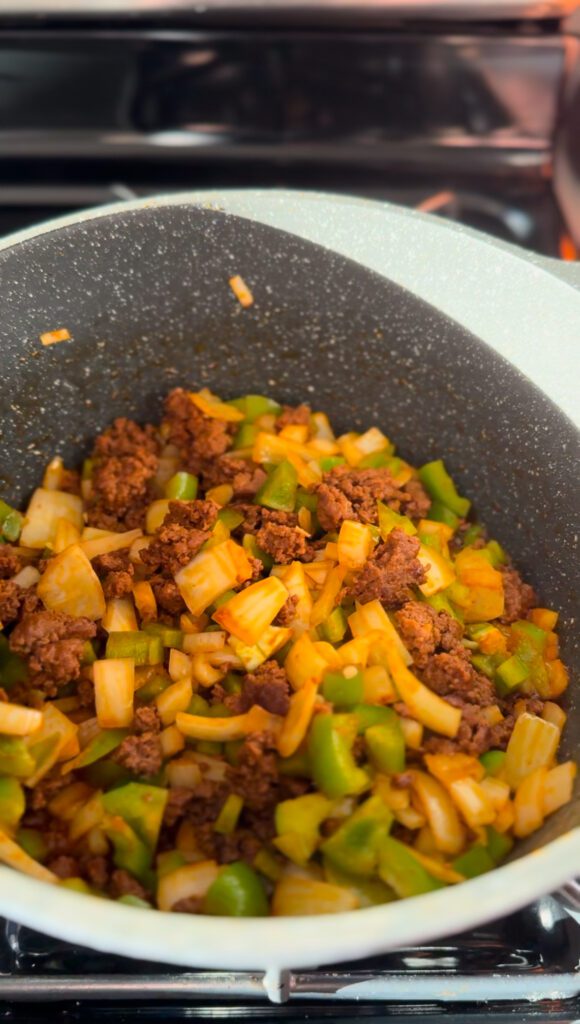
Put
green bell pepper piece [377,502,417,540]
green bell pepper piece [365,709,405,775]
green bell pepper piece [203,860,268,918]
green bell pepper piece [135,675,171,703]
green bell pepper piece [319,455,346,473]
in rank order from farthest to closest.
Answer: green bell pepper piece [319,455,346,473] < green bell pepper piece [377,502,417,540] < green bell pepper piece [135,675,171,703] < green bell pepper piece [365,709,405,775] < green bell pepper piece [203,860,268,918]

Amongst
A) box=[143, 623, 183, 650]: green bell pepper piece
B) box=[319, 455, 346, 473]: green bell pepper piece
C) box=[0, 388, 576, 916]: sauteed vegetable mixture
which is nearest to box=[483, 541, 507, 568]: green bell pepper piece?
box=[0, 388, 576, 916]: sauteed vegetable mixture

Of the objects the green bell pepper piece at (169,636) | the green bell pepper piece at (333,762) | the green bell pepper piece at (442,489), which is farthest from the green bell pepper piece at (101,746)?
the green bell pepper piece at (442,489)

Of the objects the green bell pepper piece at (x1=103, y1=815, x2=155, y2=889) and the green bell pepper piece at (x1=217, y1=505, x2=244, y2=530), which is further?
the green bell pepper piece at (x1=217, y1=505, x2=244, y2=530)

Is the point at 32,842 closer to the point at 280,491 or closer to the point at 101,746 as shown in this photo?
the point at 101,746

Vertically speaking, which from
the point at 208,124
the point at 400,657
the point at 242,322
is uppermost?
the point at 208,124

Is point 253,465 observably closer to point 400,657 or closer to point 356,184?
point 400,657

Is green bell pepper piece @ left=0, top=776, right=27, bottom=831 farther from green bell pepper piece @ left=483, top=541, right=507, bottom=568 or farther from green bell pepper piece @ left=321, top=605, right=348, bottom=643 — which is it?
green bell pepper piece @ left=483, top=541, right=507, bottom=568

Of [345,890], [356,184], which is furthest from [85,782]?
[356,184]
